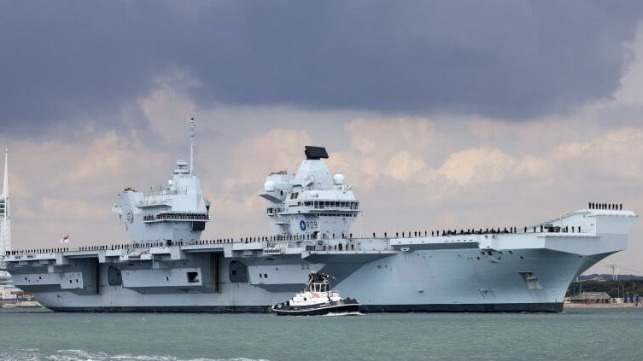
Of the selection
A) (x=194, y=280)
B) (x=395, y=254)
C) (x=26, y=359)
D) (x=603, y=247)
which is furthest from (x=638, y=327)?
(x=26, y=359)

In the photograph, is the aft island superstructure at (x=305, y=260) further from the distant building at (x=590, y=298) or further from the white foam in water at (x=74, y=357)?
the distant building at (x=590, y=298)

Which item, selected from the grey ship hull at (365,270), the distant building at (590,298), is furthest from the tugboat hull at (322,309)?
the distant building at (590,298)

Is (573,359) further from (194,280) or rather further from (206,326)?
A: (194,280)

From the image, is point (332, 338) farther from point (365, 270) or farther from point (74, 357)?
point (365, 270)

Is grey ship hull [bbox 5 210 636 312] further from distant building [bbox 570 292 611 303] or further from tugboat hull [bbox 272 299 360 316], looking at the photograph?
distant building [bbox 570 292 611 303]

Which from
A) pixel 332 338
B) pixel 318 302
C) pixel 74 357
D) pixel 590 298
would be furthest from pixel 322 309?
pixel 590 298

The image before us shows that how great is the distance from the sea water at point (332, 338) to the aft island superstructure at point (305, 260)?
158 centimetres

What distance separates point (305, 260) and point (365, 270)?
116 inches

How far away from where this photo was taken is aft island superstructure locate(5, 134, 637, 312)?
60500 millimetres

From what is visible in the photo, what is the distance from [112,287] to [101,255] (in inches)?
173

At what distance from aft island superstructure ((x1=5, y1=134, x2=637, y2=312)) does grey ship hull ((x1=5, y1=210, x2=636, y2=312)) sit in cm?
6

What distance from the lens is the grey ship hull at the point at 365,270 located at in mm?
60156

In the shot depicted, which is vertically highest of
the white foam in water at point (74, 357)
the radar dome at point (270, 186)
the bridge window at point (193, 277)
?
the radar dome at point (270, 186)

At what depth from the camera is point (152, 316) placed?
71500 millimetres
